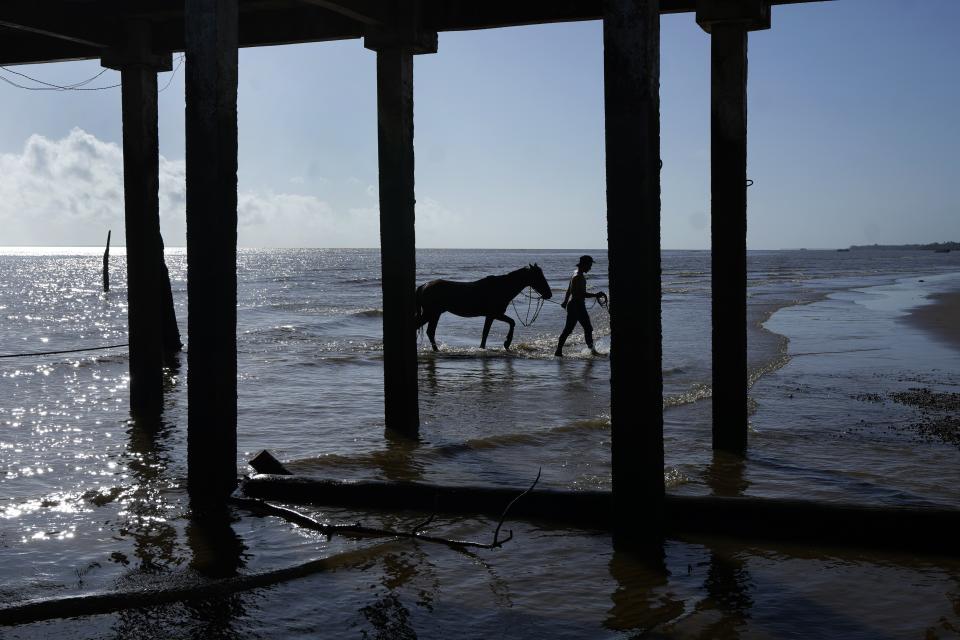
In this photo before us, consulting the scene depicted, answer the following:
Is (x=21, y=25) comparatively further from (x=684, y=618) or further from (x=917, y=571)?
(x=917, y=571)

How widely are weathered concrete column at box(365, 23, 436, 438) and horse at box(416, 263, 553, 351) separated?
33.5 feet

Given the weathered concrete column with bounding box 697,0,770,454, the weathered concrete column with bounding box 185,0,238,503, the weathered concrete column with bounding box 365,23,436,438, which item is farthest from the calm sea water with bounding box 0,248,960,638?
the weathered concrete column with bounding box 365,23,436,438

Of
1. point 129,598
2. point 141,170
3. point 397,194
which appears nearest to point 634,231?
point 129,598

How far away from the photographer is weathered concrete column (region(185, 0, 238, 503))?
19.9 ft

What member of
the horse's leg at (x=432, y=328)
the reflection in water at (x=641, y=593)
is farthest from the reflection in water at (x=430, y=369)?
the reflection in water at (x=641, y=593)


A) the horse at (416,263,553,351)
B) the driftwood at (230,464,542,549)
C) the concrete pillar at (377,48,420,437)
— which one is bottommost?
the driftwood at (230,464,542,549)

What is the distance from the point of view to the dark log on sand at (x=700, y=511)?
17.9ft

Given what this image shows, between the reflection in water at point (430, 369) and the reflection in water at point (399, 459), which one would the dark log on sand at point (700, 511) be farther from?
the reflection in water at point (430, 369)

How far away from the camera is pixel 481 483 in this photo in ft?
24.2

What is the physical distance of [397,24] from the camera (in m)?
8.29

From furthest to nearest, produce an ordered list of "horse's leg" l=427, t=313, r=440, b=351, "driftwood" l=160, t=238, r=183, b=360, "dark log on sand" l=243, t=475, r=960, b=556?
"horse's leg" l=427, t=313, r=440, b=351, "driftwood" l=160, t=238, r=183, b=360, "dark log on sand" l=243, t=475, r=960, b=556

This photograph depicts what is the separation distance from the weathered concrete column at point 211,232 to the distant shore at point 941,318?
55.2 feet

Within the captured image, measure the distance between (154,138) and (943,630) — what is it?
8517 mm

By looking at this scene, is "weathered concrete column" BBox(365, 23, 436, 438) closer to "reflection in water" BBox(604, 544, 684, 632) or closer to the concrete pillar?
the concrete pillar
